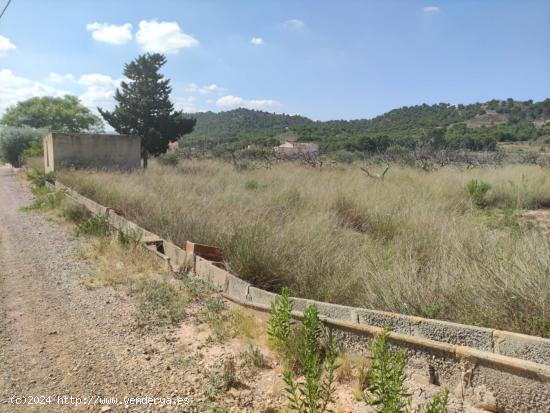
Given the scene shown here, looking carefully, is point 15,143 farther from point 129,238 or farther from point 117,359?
point 117,359

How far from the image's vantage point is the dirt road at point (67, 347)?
287 centimetres

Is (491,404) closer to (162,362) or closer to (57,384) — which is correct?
(162,362)

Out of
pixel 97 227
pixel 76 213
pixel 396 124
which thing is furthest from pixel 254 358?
pixel 396 124

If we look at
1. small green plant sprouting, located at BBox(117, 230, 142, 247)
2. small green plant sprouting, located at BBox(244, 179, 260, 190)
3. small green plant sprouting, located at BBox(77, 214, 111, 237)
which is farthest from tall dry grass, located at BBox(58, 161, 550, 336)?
small green plant sprouting, located at BBox(244, 179, 260, 190)

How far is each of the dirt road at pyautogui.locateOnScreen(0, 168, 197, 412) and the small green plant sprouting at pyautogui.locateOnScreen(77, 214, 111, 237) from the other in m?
1.62

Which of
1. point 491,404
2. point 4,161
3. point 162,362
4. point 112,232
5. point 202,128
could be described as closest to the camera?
point 491,404

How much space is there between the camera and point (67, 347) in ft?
11.5

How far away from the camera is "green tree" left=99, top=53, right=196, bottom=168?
942 inches

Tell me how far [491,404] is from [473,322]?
67cm

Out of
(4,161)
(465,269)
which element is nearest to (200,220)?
(465,269)

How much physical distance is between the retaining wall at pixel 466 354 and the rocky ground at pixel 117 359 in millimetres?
152

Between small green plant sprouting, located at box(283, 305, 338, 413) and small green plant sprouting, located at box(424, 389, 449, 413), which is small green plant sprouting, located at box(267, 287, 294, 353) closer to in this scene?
small green plant sprouting, located at box(283, 305, 338, 413)

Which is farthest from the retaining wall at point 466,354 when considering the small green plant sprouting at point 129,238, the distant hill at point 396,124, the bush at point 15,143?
the bush at point 15,143

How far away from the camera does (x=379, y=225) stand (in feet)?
21.6
